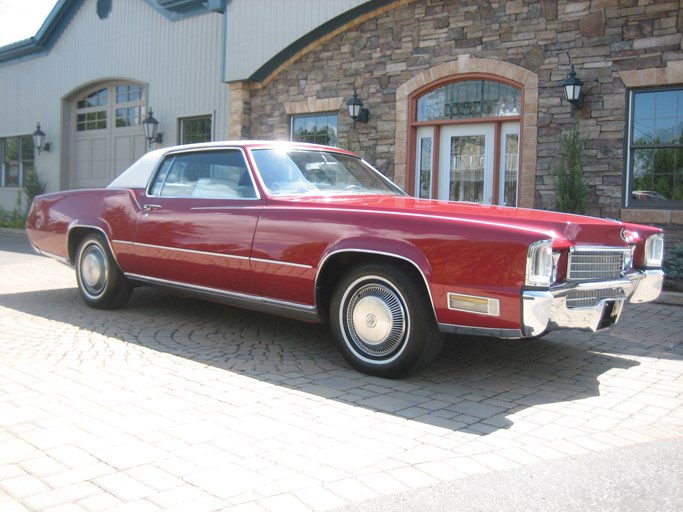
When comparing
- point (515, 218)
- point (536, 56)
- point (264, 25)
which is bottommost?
point (515, 218)

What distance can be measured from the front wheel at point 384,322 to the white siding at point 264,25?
324 inches

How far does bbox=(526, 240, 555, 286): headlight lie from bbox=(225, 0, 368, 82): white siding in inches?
344

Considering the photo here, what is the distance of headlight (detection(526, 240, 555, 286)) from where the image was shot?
3748mm

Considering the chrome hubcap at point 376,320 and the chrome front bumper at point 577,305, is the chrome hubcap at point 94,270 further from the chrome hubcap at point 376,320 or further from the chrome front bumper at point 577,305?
the chrome front bumper at point 577,305

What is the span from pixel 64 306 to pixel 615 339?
5220 millimetres

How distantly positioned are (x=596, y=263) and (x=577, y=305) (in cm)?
37

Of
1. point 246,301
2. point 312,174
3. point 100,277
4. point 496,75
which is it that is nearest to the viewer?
point 246,301

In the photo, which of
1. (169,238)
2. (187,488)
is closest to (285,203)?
(169,238)

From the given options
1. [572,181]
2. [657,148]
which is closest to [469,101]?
[572,181]

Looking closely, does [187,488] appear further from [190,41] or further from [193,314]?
[190,41]

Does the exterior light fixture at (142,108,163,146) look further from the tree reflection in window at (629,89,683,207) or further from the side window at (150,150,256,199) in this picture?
the tree reflection in window at (629,89,683,207)

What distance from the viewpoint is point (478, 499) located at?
8.88 ft

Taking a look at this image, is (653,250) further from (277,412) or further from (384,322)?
(277,412)

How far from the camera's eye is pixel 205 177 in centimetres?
574
